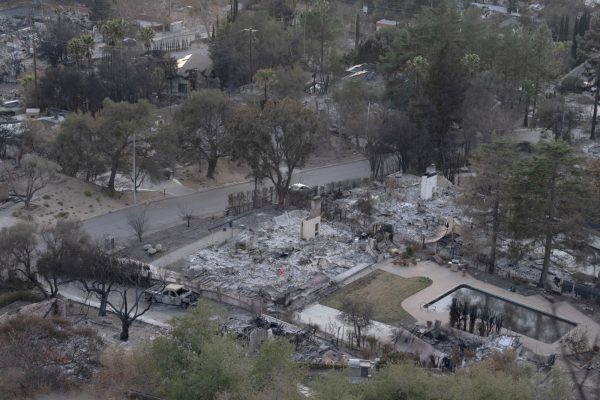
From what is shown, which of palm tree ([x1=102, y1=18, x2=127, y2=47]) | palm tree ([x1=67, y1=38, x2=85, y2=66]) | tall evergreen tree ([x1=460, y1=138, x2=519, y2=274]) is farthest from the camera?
palm tree ([x1=102, y1=18, x2=127, y2=47])

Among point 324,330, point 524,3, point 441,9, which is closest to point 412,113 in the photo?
point 441,9

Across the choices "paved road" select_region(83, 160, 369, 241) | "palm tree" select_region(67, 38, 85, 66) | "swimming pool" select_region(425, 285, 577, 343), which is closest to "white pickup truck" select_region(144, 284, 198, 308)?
"paved road" select_region(83, 160, 369, 241)

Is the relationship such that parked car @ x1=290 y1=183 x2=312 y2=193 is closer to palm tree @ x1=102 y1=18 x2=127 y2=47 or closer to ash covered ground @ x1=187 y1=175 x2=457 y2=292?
ash covered ground @ x1=187 y1=175 x2=457 y2=292

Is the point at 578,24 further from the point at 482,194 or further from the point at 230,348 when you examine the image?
the point at 230,348

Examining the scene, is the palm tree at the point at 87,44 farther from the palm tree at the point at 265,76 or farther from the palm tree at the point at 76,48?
the palm tree at the point at 265,76

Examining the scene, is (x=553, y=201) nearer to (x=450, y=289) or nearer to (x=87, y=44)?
(x=450, y=289)

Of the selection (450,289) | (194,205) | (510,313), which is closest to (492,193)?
(450,289)

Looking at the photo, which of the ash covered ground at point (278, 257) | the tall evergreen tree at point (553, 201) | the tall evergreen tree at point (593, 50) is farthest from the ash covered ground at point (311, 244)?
the tall evergreen tree at point (593, 50)
